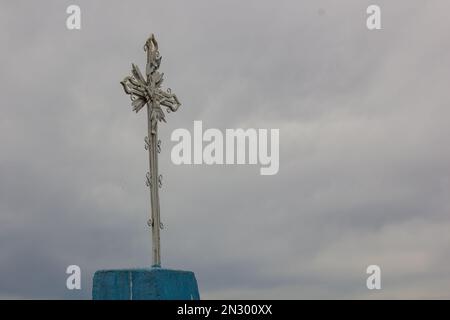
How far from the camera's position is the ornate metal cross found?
16.1 metres

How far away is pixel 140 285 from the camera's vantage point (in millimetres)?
14953

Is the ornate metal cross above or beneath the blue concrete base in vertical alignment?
above

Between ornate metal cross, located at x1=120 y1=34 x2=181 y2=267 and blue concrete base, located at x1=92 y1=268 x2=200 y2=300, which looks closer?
blue concrete base, located at x1=92 y1=268 x2=200 y2=300

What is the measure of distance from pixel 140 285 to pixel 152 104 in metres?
3.53

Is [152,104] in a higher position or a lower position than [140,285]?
higher

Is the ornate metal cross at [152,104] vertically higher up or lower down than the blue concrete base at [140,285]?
higher up

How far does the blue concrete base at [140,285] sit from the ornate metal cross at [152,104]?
24.2 inches

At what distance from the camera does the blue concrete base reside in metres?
14.9

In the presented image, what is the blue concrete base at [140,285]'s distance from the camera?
14891 mm

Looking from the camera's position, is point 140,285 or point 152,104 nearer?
point 140,285

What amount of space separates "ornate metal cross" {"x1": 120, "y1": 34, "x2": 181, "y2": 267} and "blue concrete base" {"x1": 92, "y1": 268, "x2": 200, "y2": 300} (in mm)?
615
